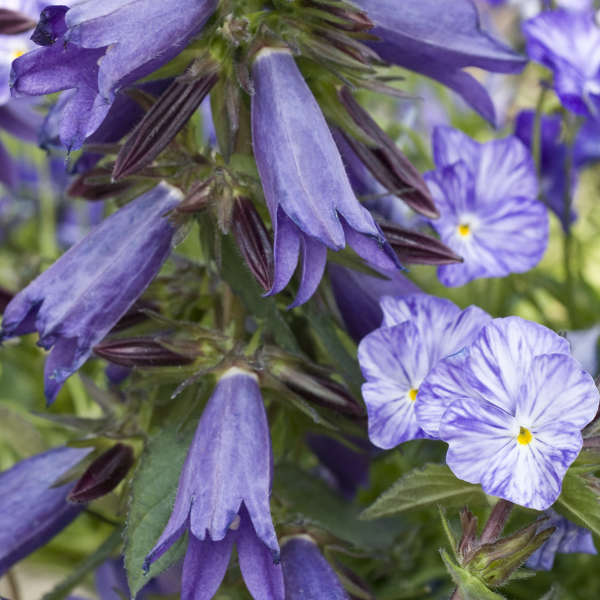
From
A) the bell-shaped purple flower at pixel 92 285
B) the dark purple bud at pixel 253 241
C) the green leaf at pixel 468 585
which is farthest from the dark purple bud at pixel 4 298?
the green leaf at pixel 468 585

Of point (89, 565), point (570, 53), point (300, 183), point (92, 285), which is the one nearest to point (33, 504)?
point (89, 565)

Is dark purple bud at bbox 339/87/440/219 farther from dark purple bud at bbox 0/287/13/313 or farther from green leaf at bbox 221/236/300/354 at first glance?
dark purple bud at bbox 0/287/13/313

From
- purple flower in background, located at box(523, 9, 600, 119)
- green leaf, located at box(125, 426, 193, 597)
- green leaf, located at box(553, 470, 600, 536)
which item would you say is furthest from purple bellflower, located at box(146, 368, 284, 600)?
purple flower in background, located at box(523, 9, 600, 119)

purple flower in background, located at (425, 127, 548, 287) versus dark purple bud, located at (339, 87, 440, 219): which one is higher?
dark purple bud, located at (339, 87, 440, 219)

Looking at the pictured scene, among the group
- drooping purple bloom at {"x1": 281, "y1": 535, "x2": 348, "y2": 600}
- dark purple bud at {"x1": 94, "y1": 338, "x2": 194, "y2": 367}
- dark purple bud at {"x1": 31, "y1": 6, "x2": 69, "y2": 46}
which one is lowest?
drooping purple bloom at {"x1": 281, "y1": 535, "x2": 348, "y2": 600}

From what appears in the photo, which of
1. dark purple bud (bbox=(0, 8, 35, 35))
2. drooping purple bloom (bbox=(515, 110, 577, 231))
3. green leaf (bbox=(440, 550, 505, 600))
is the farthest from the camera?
drooping purple bloom (bbox=(515, 110, 577, 231))

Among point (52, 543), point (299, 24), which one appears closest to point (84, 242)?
point (299, 24)

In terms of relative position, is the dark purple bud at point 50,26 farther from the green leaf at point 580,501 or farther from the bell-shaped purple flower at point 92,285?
the green leaf at point 580,501
